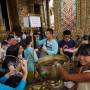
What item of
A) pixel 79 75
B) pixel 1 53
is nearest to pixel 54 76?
pixel 79 75

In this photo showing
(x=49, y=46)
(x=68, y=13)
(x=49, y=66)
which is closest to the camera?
(x=49, y=66)

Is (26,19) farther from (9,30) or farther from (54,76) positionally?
(9,30)

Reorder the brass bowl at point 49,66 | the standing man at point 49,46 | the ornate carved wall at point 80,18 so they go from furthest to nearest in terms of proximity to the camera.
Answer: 1. the ornate carved wall at point 80,18
2. the standing man at point 49,46
3. the brass bowl at point 49,66

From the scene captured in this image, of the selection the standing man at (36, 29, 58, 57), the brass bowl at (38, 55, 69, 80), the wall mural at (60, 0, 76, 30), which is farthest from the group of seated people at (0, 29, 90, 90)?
the wall mural at (60, 0, 76, 30)

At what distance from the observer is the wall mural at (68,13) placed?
803cm

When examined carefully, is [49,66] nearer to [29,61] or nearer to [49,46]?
[29,61]

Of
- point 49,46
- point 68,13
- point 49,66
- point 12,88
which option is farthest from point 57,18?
point 12,88

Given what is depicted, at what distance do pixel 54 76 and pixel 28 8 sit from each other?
1437 centimetres

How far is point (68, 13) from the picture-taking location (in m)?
8.07

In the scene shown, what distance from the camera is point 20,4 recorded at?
15797 mm

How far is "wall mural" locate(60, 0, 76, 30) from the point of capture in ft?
26.4

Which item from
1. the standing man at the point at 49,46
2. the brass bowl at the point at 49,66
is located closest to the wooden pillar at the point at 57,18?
the standing man at the point at 49,46

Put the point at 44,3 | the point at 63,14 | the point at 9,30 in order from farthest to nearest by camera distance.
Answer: the point at 44,3 → the point at 9,30 → the point at 63,14

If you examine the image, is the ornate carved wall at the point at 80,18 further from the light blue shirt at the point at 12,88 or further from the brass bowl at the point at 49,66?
the light blue shirt at the point at 12,88
